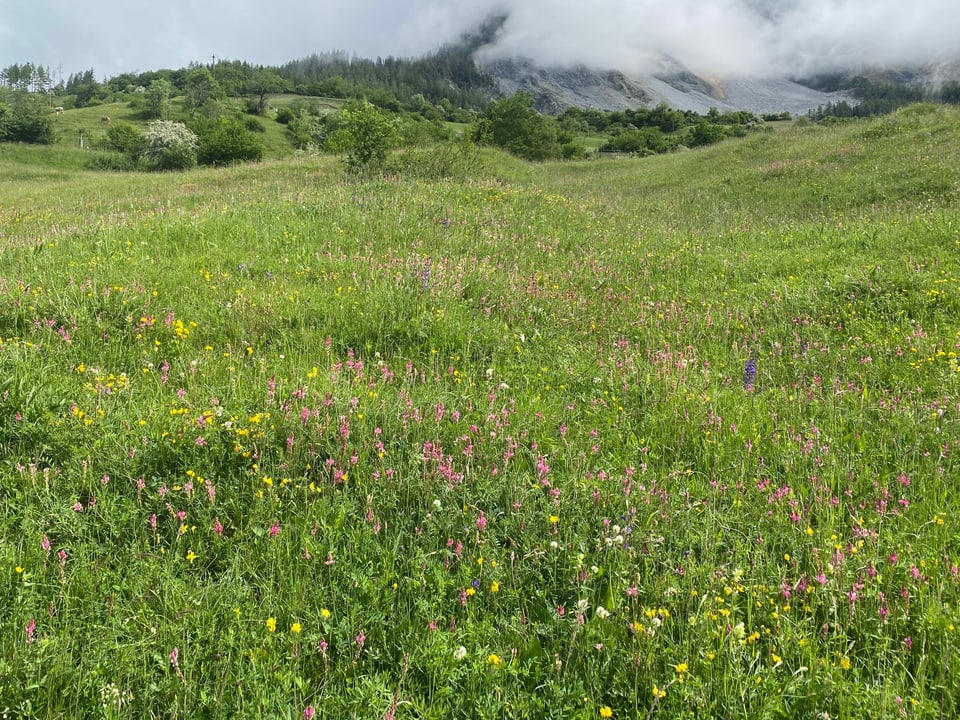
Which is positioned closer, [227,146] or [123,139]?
[227,146]

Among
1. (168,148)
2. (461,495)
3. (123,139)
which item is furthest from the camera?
(123,139)

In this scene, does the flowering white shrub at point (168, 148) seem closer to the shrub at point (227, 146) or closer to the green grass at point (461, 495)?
the shrub at point (227, 146)

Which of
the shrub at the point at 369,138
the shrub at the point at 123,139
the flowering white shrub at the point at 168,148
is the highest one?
the shrub at the point at 123,139

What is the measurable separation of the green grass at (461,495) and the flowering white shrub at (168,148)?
205ft

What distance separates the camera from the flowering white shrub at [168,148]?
59.2 metres

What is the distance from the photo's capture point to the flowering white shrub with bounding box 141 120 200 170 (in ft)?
194

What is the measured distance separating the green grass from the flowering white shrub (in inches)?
2458

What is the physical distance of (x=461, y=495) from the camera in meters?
3.27

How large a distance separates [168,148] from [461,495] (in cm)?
7080

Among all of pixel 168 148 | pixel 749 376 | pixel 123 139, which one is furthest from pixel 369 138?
pixel 123 139

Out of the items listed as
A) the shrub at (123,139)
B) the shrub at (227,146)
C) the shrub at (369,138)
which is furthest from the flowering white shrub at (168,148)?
the shrub at (369,138)

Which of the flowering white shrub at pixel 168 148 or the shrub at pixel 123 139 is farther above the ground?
the shrub at pixel 123 139

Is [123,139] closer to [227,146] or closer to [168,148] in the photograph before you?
[227,146]

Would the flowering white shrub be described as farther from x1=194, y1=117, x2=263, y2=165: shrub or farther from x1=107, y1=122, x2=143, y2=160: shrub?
x1=107, y1=122, x2=143, y2=160: shrub
